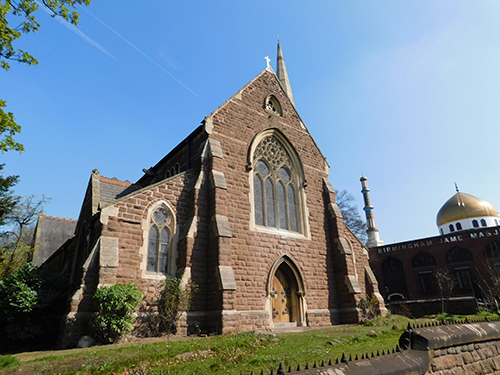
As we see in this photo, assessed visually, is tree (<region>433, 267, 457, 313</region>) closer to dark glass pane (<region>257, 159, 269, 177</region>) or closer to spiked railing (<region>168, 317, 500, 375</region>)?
dark glass pane (<region>257, 159, 269, 177</region>)

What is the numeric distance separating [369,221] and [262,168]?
42224 millimetres

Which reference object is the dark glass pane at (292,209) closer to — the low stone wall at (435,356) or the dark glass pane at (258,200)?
the dark glass pane at (258,200)

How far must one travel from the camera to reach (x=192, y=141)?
1448cm

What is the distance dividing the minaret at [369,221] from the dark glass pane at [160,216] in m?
42.5

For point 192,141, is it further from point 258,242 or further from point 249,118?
point 258,242

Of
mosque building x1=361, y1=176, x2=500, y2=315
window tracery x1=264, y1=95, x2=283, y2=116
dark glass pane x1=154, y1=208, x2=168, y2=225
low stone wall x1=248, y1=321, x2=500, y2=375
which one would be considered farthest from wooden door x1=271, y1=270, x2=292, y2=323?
mosque building x1=361, y1=176, x2=500, y2=315

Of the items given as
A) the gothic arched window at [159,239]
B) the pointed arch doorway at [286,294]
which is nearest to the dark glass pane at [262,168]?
the pointed arch doorway at [286,294]

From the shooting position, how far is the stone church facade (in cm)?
1066

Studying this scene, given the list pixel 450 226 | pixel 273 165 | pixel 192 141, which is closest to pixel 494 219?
pixel 450 226

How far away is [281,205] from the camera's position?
1508 cm

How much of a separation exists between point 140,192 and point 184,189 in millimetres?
1739

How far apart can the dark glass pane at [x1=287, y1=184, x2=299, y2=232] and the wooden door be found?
2.26 metres

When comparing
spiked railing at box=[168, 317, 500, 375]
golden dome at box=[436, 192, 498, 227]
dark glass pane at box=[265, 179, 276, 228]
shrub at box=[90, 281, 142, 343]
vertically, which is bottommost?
spiked railing at box=[168, 317, 500, 375]

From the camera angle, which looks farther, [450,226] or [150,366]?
[450,226]
